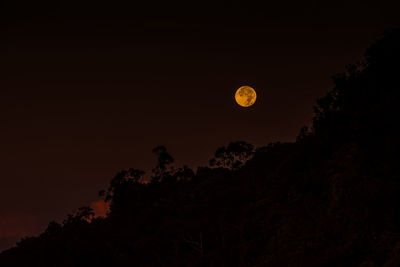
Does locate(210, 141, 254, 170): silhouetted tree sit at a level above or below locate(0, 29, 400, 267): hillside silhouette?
above

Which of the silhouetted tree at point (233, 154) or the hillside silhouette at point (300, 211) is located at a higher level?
the silhouetted tree at point (233, 154)

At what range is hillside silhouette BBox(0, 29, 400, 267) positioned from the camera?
87.4 feet

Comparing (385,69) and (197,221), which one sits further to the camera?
(197,221)

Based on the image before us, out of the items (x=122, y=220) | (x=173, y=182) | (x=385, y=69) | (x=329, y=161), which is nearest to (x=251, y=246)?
(x=329, y=161)

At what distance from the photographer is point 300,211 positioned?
36875 mm

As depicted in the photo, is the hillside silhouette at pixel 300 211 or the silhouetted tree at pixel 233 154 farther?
the silhouetted tree at pixel 233 154

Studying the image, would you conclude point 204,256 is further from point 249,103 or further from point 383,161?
point 249,103

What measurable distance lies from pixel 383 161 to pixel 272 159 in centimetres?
2753

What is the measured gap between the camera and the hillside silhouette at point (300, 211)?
26625mm

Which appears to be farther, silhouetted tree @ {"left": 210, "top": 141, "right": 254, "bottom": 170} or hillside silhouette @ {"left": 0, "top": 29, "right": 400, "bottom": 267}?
silhouetted tree @ {"left": 210, "top": 141, "right": 254, "bottom": 170}

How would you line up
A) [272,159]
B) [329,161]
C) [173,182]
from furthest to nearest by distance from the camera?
1. [173,182]
2. [272,159]
3. [329,161]

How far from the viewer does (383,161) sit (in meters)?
31.5

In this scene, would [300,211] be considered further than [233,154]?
No

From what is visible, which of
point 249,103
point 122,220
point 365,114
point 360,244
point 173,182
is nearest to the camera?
point 360,244
